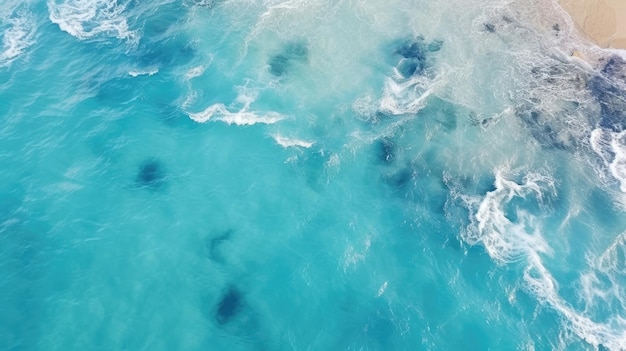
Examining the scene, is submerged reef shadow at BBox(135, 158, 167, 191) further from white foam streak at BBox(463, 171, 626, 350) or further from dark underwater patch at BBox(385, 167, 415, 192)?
white foam streak at BBox(463, 171, 626, 350)

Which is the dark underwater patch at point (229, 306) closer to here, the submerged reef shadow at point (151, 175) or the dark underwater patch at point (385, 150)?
the submerged reef shadow at point (151, 175)

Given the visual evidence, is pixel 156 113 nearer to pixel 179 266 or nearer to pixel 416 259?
pixel 179 266

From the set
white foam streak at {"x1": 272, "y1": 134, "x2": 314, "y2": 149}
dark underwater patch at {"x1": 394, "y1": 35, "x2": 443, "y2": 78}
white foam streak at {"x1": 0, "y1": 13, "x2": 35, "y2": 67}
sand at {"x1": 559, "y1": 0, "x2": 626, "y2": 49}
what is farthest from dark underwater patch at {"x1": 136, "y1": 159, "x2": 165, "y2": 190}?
sand at {"x1": 559, "y1": 0, "x2": 626, "y2": 49}

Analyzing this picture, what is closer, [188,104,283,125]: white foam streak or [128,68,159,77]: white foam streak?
[188,104,283,125]: white foam streak

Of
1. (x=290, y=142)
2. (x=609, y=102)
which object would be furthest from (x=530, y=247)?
(x=290, y=142)

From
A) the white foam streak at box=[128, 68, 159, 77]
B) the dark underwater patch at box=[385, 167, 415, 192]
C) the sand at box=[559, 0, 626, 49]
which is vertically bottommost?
the dark underwater patch at box=[385, 167, 415, 192]

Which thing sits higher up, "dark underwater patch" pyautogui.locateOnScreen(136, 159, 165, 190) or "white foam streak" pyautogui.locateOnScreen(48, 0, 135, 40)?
"white foam streak" pyautogui.locateOnScreen(48, 0, 135, 40)

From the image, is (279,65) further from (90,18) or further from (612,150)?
(612,150)

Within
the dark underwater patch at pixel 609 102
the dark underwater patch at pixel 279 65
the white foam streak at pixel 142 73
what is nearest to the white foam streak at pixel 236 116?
the dark underwater patch at pixel 279 65
